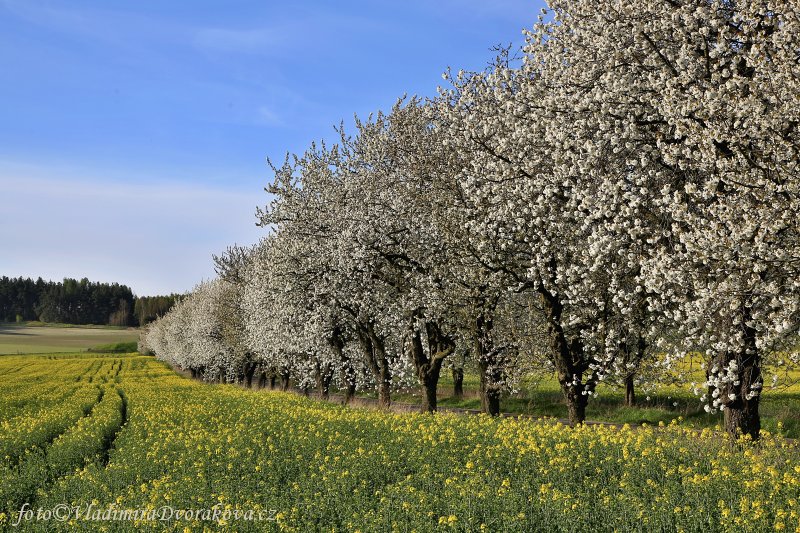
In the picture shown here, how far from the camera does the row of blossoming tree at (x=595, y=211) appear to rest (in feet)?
45.4

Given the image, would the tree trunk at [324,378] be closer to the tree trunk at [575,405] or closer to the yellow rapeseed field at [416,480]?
the yellow rapeseed field at [416,480]

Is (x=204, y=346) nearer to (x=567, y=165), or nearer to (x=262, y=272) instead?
(x=262, y=272)

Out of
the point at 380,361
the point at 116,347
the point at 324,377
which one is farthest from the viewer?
the point at 116,347

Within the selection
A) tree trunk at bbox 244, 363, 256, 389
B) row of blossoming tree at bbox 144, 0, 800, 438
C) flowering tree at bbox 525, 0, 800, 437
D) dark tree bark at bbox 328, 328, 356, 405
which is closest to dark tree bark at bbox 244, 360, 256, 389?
tree trunk at bbox 244, 363, 256, 389

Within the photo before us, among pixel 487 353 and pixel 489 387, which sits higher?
pixel 487 353

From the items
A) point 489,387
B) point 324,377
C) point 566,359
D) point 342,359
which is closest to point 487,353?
point 489,387

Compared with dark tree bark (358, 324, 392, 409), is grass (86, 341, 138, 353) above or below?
below

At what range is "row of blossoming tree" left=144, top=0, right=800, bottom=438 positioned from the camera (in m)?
13.9

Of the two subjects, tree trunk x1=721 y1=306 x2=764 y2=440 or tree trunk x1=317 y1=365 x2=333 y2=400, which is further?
tree trunk x1=317 y1=365 x2=333 y2=400

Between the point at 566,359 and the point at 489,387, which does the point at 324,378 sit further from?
the point at 566,359

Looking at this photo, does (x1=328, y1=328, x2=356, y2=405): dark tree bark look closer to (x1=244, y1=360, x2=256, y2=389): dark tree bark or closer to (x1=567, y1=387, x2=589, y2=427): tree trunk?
(x1=567, y1=387, x2=589, y2=427): tree trunk

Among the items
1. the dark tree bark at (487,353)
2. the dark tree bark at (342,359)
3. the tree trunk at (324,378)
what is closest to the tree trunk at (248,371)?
the tree trunk at (324,378)

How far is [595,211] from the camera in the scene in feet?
53.1

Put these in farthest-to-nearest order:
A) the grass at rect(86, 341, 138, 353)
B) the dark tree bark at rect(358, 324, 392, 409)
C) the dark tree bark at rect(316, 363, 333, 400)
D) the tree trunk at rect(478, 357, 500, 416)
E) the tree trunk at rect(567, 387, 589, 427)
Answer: the grass at rect(86, 341, 138, 353) → the dark tree bark at rect(316, 363, 333, 400) → the dark tree bark at rect(358, 324, 392, 409) → the tree trunk at rect(478, 357, 500, 416) → the tree trunk at rect(567, 387, 589, 427)
